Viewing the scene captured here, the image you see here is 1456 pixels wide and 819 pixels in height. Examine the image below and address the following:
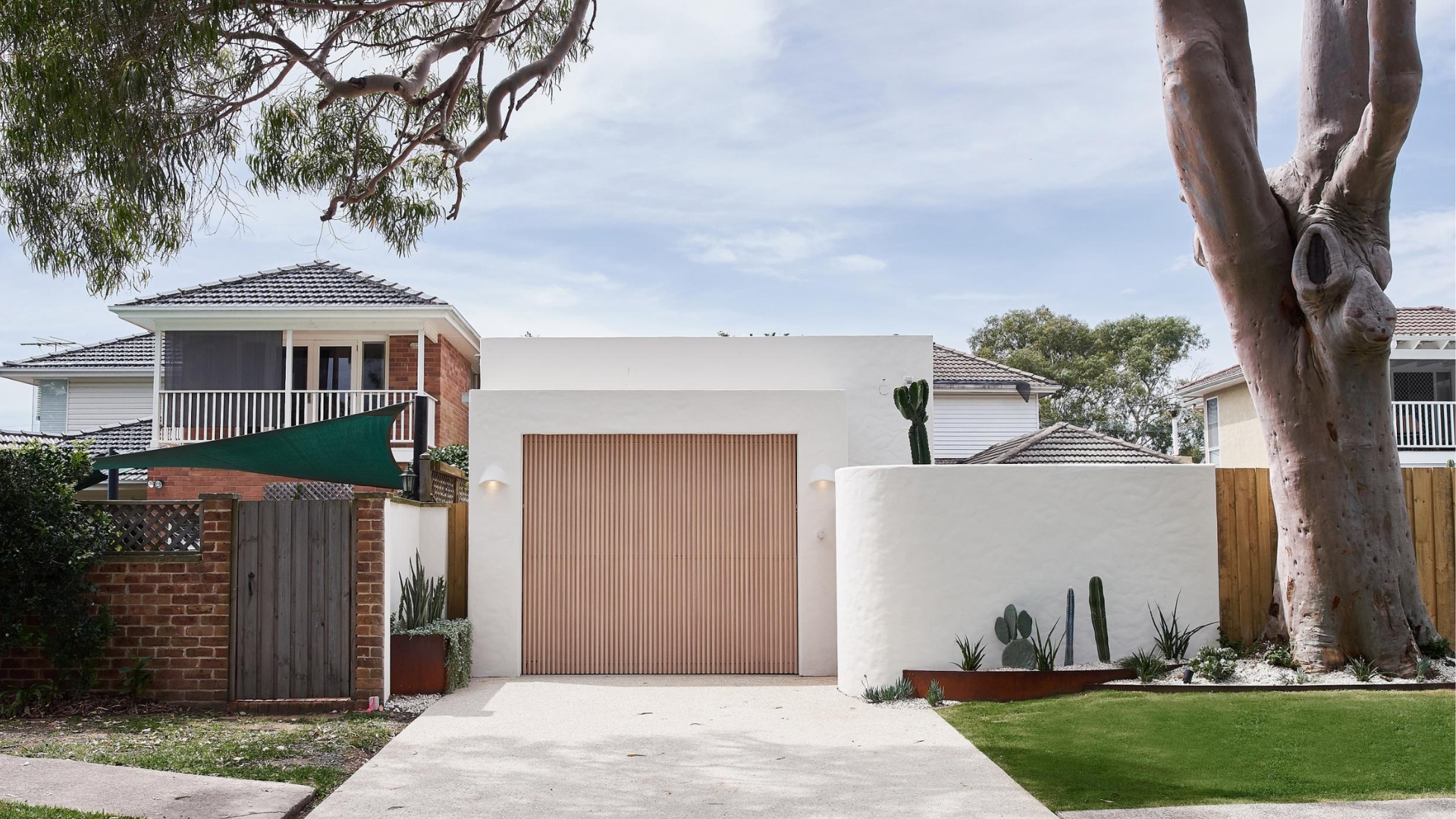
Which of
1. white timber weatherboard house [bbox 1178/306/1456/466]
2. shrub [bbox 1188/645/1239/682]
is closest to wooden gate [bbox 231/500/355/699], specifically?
shrub [bbox 1188/645/1239/682]

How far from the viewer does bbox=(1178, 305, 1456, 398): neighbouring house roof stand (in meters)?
24.6

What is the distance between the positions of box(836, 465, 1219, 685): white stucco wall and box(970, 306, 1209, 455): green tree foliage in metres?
28.7

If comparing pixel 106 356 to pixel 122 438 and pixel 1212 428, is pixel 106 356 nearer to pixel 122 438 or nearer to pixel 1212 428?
A: pixel 122 438

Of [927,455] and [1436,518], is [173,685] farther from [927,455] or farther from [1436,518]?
[1436,518]

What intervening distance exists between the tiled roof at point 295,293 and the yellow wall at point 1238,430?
17.9m

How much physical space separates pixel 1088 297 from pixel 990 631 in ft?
99.7

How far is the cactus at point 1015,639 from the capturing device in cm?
992

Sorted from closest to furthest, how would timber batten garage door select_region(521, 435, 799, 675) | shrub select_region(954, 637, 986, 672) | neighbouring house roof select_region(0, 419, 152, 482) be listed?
shrub select_region(954, 637, 986, 672) < timber batten garage door select_region(521, 435, 799, 675) < neighbouring house roof select_region(0, 419, 152, 482)

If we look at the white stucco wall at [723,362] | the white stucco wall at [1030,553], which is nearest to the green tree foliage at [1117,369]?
the white stucco wall at [723,362]

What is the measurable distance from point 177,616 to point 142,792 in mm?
3769

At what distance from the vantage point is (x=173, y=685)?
9883mm

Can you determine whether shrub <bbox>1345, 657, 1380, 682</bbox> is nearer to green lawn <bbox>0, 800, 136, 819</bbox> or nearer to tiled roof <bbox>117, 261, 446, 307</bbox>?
green lawn <bbox>0, 800, 136, 819</bbox>

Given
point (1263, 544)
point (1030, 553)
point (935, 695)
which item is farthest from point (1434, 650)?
point (935, 695)

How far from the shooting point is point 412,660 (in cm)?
1069
